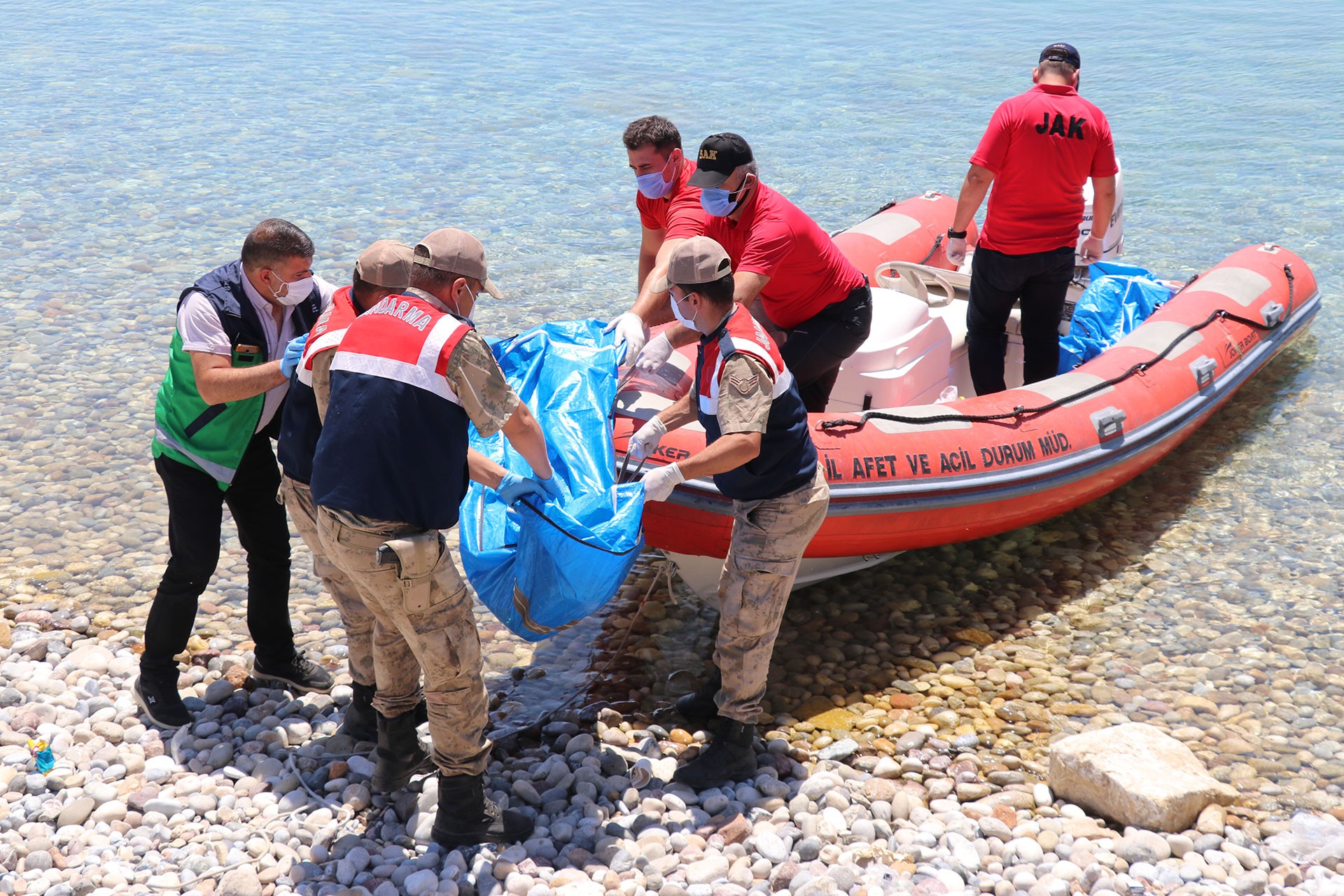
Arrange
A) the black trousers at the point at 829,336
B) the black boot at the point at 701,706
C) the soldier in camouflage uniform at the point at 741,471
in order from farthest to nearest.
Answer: the black trousers at the point at 829,336 < the black boot at the point at 701,706 < the soldier in camouflage uniform at the point at 741,471

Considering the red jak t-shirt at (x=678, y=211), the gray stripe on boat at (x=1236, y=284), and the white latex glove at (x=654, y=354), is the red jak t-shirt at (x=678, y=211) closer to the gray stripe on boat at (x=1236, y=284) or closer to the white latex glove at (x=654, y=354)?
the white latex glove at (x=654, y=354)

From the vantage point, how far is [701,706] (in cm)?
395

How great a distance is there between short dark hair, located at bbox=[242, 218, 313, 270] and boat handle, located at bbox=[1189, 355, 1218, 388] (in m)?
4.21

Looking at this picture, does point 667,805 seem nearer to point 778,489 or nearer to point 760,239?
point 778,489

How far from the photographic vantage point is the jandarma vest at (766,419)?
10.6 ft

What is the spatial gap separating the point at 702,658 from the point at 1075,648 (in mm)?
1460

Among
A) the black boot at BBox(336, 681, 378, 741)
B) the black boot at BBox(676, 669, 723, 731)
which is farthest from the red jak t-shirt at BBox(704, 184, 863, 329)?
the black boot at BBox(336, 681, 378, 741)

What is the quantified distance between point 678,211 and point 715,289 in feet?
4.83

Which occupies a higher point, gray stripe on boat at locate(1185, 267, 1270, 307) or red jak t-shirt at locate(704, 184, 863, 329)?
red jak t-shirt at locate(704, 184, 863, 329)

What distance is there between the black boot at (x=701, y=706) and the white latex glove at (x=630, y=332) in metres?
1.22

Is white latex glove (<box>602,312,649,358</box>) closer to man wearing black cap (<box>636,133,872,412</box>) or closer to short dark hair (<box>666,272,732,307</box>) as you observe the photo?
man wearing black cap (<box>636,133,872,412</box>)

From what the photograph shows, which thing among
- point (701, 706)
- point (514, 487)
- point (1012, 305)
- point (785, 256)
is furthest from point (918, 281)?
point (514, 487)

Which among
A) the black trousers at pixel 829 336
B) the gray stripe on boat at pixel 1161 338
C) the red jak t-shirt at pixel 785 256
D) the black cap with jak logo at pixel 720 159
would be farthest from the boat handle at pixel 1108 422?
the black cap with jak logo at pixel 720 159

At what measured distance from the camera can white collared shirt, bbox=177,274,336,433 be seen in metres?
3.29
